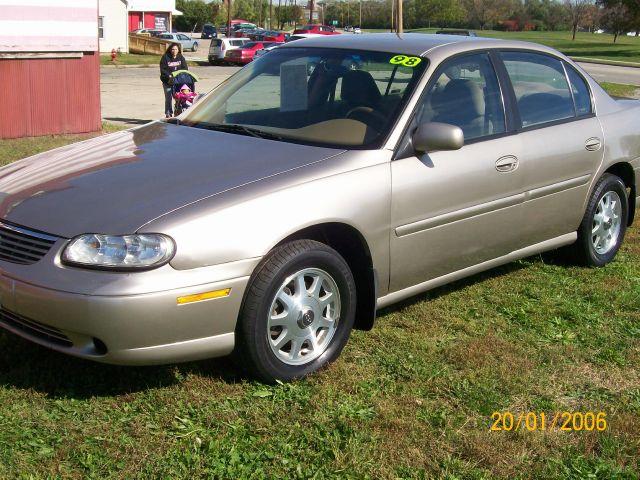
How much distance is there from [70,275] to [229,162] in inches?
39.7

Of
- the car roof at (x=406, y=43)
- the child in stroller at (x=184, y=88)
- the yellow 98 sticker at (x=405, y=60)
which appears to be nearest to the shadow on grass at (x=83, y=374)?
the yellow 98 sticker at (x=405, y=60)

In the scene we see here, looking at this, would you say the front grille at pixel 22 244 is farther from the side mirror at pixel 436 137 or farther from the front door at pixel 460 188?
the side mirror at pixel 436 137

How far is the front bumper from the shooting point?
132 inches

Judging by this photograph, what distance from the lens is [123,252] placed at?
3408mm

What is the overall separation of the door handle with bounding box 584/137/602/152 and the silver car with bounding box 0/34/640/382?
3cm

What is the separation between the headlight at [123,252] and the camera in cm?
339

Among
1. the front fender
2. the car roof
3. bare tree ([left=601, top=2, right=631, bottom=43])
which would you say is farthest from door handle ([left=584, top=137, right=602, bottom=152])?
bare tree ([left=601, top=2, right=631, bottom=43])

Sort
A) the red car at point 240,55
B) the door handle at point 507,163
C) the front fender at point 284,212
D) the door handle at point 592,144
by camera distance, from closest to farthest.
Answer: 1. the front fender at point 284,212
2. the door handle at point 507,163
3. the door handle at point 592,144
4. the red car at point 240,55

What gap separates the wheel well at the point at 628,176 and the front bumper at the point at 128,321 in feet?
11.6

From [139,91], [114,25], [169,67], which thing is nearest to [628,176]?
[169,67]

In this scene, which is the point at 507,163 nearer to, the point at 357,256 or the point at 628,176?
the point at 357,256

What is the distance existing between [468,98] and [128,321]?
249cm

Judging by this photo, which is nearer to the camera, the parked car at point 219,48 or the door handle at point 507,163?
the door handle at point 507,163

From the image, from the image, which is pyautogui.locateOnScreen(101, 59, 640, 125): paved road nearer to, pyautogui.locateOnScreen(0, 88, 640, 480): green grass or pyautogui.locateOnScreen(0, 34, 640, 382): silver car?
pyautogui.locateOnScreen(0, 34, 640, 382): silver car
